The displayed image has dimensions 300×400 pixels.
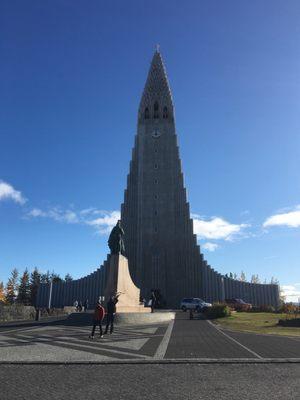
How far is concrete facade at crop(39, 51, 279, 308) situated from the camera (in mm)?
66688

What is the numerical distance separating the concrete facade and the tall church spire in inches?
68.3

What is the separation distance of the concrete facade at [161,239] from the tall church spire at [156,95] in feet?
5.69

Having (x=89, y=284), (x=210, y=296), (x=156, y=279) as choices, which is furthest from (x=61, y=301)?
(x=210, y=296)

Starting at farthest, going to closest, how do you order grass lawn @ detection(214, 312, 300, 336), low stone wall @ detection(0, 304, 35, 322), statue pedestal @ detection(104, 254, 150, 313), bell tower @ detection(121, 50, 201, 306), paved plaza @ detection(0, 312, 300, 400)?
bell tower @ detection(121, 50, 201, 306), low stone wall @ detection(0, 304, 35, 322), statue pedestal @ detection(104, 254, 150, 313), grass lawn @ detection(214, 312, 300, 336), paved plaza @ detection(0, 312, 300, 400)

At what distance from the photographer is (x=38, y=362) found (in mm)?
9617

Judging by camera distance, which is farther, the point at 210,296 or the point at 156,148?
the point at 156,148

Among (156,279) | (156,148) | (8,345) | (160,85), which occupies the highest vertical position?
(160,85)

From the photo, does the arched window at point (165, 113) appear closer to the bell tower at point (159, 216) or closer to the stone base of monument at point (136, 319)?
the bell tower at point (159, 216)

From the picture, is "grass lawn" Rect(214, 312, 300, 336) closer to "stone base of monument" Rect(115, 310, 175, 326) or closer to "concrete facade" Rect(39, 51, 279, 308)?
"stone base of monument" Rect(115, 310, 175, 326)

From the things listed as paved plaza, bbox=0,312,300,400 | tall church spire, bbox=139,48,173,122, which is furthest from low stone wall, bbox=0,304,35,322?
tall church spire, bbox=139,48,173,122

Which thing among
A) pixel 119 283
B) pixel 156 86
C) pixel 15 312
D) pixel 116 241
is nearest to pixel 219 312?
pixel 119 283

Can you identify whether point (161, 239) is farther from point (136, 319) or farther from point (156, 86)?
point (136, 319)

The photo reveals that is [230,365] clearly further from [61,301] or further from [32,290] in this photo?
[32,290]

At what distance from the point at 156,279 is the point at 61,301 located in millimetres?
17476
